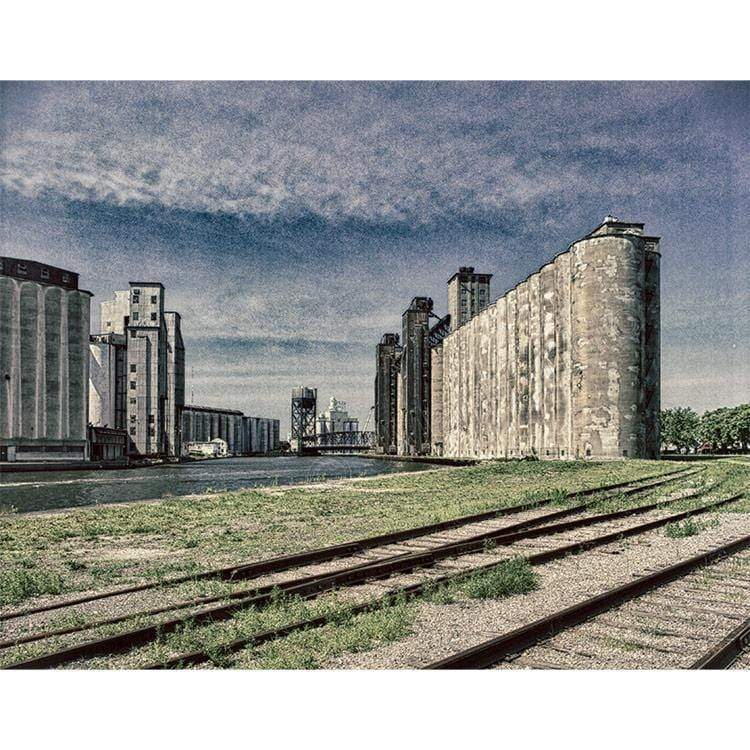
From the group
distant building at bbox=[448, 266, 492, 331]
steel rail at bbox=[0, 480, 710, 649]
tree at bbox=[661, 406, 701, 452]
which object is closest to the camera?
steel rail at bbox=[0, 480, 710, 649]

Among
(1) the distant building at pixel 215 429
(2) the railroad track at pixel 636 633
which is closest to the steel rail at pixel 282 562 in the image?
(2) the railroad track at pixel 636 633

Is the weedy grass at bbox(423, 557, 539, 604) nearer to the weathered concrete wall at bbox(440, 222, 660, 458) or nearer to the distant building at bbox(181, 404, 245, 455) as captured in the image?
the weathered concrete wall at bbox(440, 222, 660, 458)

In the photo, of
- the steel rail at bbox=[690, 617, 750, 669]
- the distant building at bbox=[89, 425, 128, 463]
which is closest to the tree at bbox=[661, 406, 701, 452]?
the distant building at bbox=[89, 425, 128, 463]

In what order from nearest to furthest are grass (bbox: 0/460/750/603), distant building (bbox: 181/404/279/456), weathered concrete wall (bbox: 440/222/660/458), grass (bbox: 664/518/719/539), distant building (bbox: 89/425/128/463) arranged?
grass (bbox: 0/460/750/603), grass (bbox: 664/518/719/539), weathered concrete wall (bbox: 440/222/660/458), distant building (bbox: 89/425/128/463), distant building (bbox: 181/404/279/456)

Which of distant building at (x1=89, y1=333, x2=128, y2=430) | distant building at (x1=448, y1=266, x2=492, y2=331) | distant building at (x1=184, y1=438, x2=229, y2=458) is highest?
distant building at (x1=448, y1=266, x2=492, y2=331)

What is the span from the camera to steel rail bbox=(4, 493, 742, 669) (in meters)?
5.47

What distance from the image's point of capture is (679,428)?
333 feet

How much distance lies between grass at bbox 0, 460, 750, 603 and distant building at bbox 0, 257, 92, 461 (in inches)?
195

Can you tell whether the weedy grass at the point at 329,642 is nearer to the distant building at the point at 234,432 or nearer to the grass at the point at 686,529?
the grass at the point at 686,529

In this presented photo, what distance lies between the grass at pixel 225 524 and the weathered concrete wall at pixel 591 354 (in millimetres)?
10481

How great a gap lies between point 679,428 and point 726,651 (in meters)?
107

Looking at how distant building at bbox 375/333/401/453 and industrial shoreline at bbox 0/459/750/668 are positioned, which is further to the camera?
distant building at bbox 375/333/401/453

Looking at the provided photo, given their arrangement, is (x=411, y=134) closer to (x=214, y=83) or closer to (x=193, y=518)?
(x=214, y=83)

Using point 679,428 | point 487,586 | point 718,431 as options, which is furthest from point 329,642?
point 679,428
